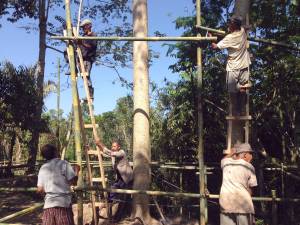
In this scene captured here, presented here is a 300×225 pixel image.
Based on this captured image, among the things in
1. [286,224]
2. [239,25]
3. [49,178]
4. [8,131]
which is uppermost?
[239,25]

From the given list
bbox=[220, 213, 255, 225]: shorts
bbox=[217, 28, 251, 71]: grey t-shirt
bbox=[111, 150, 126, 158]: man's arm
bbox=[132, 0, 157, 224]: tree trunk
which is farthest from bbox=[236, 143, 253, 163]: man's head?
bbox=[111, 150, 126, 158]: man's arm

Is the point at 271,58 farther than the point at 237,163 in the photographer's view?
Yes

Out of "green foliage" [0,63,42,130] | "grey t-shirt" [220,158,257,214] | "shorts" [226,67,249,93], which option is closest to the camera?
"grey t-shirt" [220,158,257,214]

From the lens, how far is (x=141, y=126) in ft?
21.9

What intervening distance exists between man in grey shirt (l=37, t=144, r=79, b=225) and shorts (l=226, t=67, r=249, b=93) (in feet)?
7.36

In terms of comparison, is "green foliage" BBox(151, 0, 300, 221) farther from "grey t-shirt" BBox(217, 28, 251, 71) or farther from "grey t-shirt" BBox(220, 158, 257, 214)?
"grey t-shirt" BBox(220, 158, 257, 214)

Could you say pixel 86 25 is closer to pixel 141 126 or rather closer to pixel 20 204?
pixel 141 126

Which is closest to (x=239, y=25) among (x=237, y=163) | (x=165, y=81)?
(x=237, y=163)

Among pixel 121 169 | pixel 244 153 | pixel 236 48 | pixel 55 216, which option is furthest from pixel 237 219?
pixel 121 169

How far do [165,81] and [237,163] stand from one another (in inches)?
345

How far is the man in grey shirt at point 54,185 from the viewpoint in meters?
4.44

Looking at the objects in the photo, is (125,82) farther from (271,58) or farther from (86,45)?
(86,45)

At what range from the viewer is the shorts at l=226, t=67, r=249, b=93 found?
5.34 m

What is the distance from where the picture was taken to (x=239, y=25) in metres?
5.19
